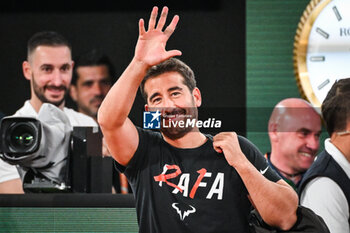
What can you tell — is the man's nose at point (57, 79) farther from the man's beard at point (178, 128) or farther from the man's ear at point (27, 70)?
the man's beard at point (178, 128)

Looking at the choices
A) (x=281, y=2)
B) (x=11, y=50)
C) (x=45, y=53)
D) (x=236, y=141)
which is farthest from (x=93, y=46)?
(x=236, y=141)

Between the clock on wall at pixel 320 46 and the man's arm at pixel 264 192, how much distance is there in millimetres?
739

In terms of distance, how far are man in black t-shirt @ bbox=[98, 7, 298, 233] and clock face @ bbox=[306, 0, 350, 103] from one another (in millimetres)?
747

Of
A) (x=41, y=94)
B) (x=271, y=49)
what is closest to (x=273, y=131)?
(x=271, y=49)

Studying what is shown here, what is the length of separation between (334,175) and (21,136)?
97 centimetres

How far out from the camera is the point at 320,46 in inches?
77.9

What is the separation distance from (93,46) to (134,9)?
0.64ft

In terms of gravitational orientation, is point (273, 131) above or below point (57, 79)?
below

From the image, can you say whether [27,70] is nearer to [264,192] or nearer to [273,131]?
[273,131]

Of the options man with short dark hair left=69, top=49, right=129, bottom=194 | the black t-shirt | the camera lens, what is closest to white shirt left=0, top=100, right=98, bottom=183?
man with short dark hair left=69, top=49, right=129, bottom=194

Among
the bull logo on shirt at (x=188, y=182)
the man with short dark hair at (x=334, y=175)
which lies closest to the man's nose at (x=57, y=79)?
the bull logo on shirt at (x=188, y=182)

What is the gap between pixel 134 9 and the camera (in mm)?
1873

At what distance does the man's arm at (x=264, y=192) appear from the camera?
47.5 inches

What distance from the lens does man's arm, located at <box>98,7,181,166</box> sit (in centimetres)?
116
